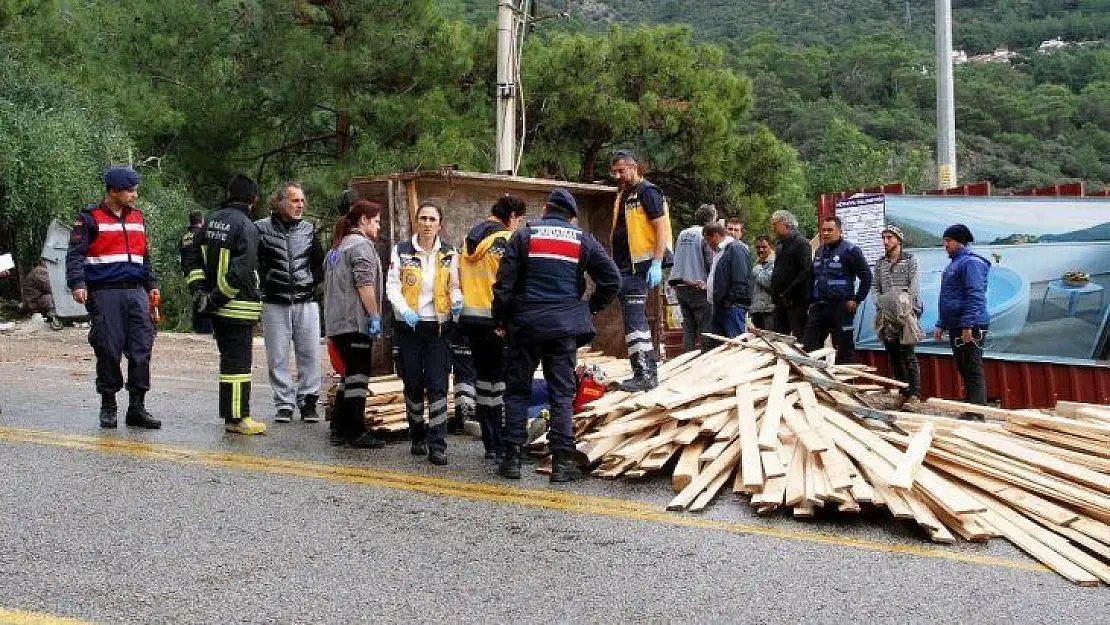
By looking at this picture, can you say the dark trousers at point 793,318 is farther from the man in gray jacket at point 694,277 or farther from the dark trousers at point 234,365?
the dark trousers at point 234,365

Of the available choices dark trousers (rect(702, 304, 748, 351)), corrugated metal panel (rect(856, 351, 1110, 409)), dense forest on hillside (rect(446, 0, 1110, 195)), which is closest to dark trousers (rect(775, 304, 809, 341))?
dark trousers (rect(702, 304, 748, 351))

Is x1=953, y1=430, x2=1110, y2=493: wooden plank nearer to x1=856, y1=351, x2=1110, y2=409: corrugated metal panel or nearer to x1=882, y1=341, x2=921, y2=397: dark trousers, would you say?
x1=882, y1=341, x2=921, y2=397: dark trousers

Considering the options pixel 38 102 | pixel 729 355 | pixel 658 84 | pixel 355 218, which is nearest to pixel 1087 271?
pixel 729 355

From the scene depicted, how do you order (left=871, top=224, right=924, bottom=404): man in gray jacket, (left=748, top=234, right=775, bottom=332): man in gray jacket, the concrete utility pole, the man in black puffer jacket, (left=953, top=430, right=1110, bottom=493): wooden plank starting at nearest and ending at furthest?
(left=953, top=430, right=1110, bottom=493): wooden plank
the man in black puffer jacket
(left=871, top=224, right=924, bottom=404): man in gray jacket
(left=748, top=234, right=775, bottom=332): man in gray jacket
the concrete utility pole

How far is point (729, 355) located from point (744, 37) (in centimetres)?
8141

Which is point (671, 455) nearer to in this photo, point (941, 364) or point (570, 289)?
point (570, 289)

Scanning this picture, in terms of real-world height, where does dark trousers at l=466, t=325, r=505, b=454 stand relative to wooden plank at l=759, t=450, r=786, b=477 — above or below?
above

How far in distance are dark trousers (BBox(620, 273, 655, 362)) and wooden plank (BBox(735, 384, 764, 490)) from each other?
1.05 metres

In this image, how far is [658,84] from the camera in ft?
89.3

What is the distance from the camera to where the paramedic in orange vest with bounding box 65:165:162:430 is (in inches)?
353

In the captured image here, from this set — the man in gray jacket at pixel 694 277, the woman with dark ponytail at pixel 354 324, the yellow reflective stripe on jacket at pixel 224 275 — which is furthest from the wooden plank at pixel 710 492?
the man in gray jacket at pixel 694 277

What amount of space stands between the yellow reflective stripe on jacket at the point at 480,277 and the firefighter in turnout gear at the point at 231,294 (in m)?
1.84

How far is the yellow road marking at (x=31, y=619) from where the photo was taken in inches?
179

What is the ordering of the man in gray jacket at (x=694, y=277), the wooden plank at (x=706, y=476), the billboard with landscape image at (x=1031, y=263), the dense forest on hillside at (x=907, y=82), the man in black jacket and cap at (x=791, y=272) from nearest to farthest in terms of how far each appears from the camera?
1. the wooden plank at (x=706, y=476)
2. the billboard with landscape image at (x=1031, y=263)
3. the man in black jacket and cap at (x=791, y=272)
4. the man in gray jacket at (x=694, y=277)
5. the dense forest on hillside at (x=907, y=82)
